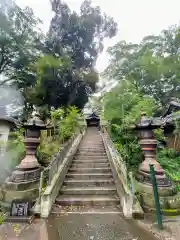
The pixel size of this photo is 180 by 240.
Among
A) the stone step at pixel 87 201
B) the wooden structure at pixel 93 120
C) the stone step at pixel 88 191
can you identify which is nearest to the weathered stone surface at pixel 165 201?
the stone step at pixel 87 201

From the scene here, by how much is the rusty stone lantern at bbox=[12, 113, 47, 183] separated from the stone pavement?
2386 millimetres

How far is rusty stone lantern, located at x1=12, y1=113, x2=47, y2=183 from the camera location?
7023 mm

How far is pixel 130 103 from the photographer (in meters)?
13.2

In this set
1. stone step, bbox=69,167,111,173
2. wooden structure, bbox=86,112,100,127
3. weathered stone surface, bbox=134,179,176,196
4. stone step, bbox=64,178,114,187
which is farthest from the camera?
wooden structure, bbox=86,112,100,127

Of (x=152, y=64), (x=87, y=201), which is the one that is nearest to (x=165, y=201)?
(x=87, y=201)

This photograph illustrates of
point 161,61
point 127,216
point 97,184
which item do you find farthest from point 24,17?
point 127,216

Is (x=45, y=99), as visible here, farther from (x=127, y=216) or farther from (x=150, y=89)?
(x=127, y=216)

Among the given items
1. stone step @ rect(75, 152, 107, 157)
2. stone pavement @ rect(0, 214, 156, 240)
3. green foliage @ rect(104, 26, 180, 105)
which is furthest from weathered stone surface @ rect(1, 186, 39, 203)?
green foliage @ rect(104, 26, 180, 105)

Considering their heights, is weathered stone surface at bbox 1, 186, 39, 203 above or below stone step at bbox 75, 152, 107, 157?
below

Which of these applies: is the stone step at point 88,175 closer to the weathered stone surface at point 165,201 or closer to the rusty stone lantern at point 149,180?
the rusty stone lantern at point 149,180

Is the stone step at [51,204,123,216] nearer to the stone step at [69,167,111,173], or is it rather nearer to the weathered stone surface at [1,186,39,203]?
the weathered stone surface at [1,186,39,203]

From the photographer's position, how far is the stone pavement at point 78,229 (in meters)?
4.18

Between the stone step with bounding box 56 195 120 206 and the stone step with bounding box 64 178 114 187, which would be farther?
the stone step with bounding box 64 178 114 187

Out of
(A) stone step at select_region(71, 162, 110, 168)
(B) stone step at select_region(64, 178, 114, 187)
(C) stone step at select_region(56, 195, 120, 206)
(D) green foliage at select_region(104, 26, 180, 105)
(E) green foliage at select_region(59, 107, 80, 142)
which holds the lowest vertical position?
(C) stone step at select_region(56, 195, 120, 206)
